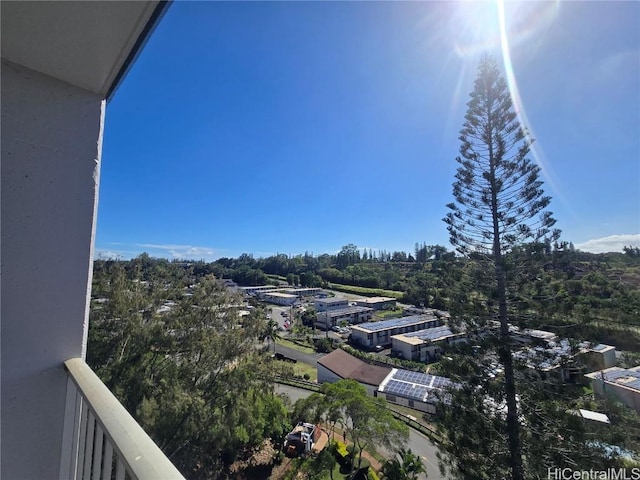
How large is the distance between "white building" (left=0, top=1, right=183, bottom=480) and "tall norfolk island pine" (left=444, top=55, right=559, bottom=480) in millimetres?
6015

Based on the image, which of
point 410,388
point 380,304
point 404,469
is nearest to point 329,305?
point 380,304

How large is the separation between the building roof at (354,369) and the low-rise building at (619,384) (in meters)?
6.56

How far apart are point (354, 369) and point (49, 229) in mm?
12221

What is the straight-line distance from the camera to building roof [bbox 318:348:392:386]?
11.0m

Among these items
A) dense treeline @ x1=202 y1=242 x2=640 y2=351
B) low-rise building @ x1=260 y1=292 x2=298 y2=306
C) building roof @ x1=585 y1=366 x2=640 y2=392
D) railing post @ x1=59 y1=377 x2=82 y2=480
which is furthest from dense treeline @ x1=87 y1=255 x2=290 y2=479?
low-rise building @ x1=260 y1=292 x2=298 y2=306

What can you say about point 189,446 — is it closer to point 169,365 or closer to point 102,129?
point 169,365

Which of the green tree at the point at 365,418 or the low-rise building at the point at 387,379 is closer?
the green tree at the point at 365,418

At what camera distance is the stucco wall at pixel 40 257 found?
84 cm

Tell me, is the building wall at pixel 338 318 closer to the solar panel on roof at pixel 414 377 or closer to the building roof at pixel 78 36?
the solar panel on roof at pixel 414 377

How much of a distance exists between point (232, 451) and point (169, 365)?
8.24 feet

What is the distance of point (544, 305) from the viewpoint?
16.9 feet

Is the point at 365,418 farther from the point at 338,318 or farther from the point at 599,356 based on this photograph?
the point at 338,318

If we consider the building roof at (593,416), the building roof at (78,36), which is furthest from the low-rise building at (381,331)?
the building roof at (78,36)

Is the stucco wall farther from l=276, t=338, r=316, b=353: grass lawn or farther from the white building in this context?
l=276, t=338, r=316, b=353: grass lawn
